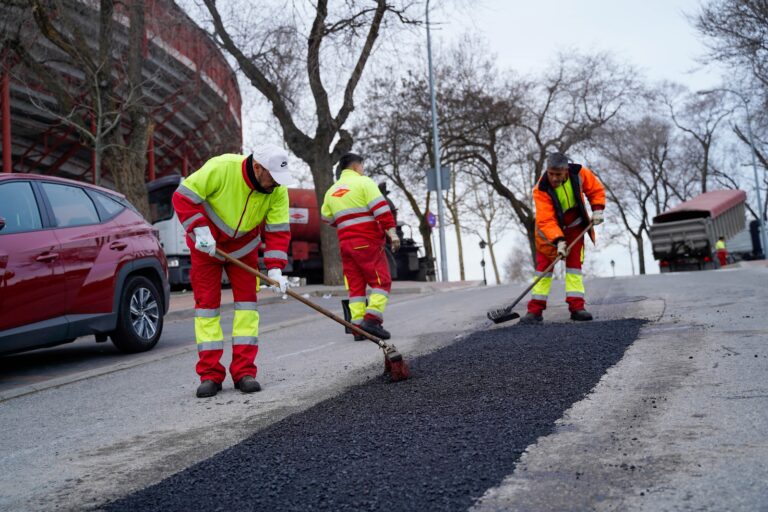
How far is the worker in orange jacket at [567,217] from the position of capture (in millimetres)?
7609

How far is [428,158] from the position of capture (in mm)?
31547

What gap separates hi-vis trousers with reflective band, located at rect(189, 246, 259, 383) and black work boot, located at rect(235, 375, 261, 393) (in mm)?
63

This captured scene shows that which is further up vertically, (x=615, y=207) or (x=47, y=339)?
(x=615, y=207)

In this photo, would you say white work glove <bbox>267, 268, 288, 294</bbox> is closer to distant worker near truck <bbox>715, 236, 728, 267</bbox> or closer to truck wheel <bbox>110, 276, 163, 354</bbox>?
truck wheel <bbox>110, 276, 163, 354</bbox>

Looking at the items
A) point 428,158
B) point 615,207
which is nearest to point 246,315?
point 428,158

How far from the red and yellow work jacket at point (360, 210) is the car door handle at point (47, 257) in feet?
8.56

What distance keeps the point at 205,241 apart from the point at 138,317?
3.27 metres

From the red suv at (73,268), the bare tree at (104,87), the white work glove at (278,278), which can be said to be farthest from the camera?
the bare tree at (104,87)

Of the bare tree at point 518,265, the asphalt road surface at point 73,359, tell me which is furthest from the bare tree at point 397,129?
the bare tree at point 518,265

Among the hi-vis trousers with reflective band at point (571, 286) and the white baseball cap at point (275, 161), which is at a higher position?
the white baseball cap at point (275, 161)

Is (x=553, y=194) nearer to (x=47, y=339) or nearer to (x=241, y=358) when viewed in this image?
(x=241, y=358)

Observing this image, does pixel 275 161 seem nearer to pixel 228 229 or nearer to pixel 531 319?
pixel 228 229

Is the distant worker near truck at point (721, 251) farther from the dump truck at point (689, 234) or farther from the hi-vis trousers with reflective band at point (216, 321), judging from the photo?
the hi-vis trousers with reflective band at point (216, 321)

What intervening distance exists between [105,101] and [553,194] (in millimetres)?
10834
